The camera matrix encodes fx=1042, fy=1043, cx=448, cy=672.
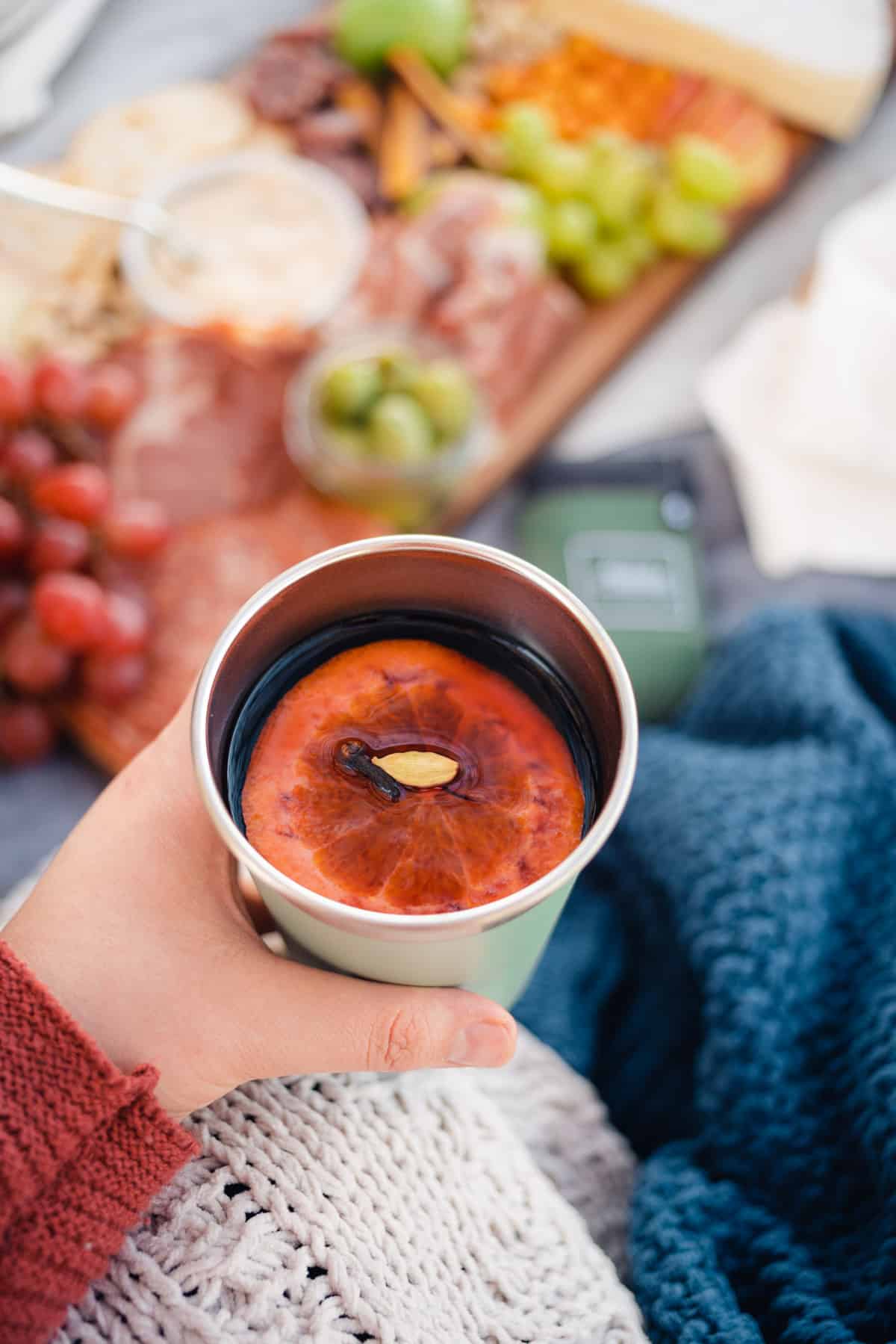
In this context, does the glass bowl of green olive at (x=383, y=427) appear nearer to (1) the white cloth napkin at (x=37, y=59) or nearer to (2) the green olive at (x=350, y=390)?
(2) the green olive at (x=350, y=390)

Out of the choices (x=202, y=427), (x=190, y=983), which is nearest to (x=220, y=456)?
(x=202, y=427)

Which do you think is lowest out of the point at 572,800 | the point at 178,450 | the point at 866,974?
the point at 178,450

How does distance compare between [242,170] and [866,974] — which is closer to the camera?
[866,974]

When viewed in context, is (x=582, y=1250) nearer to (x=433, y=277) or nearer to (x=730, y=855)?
(x=730, y=855)

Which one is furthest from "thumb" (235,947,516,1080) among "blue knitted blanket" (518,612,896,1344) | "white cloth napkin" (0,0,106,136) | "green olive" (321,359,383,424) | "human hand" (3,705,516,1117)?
"white cloth napkin" (0,0,106,136)

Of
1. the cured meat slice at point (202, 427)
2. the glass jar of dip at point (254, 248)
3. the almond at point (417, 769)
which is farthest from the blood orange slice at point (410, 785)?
the glass jar of dip at point (254, 248)

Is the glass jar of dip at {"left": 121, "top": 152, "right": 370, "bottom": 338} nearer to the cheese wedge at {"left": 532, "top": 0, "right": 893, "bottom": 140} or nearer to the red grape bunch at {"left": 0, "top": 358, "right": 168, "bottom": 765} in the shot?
Result: the red grape bunch at {"left": 0, "top": 358, "right": 168, "bottom": 765}

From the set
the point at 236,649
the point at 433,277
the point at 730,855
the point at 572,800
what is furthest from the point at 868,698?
the point at 433,277
